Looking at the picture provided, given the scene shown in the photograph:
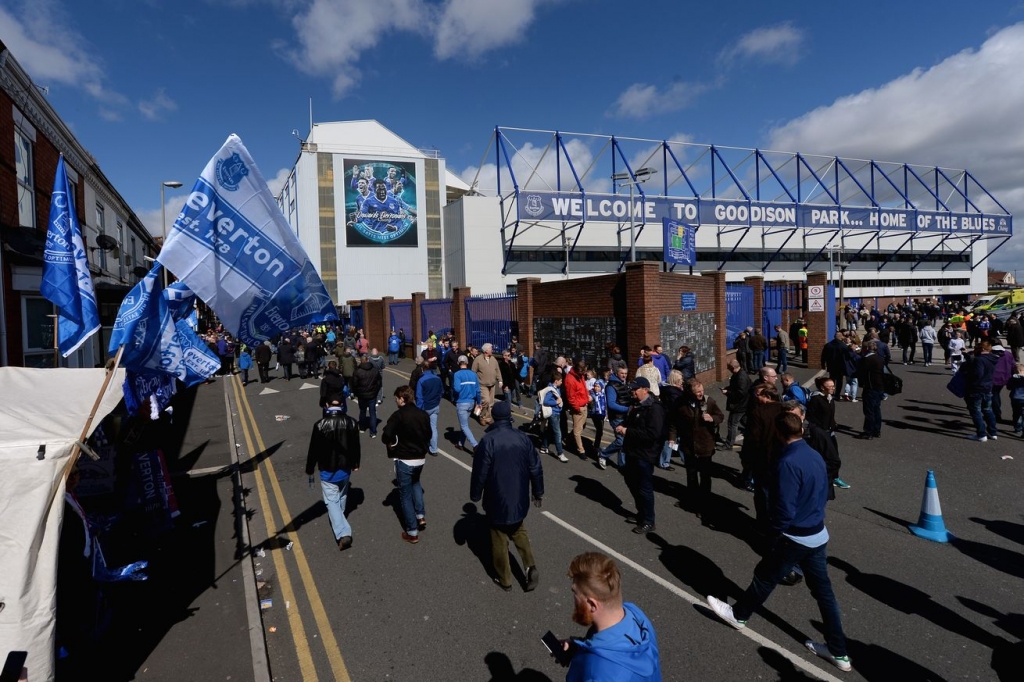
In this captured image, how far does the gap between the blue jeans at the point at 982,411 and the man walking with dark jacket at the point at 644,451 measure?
7332 millimetres

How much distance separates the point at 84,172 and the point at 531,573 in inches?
774

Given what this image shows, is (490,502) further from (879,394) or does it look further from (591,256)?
(591,256)

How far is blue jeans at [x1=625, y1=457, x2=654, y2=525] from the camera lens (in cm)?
633

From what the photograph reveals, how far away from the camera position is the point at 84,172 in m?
17.0

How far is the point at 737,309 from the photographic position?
20.6 m

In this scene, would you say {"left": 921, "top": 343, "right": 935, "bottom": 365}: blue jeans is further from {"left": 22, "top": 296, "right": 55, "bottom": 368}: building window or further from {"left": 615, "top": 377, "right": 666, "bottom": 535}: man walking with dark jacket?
{"left": 22, "top": 296, "right": 55, "bottom": 368}: building window

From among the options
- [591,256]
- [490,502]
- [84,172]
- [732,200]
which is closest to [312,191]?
[591,256]

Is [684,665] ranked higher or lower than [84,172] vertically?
lower

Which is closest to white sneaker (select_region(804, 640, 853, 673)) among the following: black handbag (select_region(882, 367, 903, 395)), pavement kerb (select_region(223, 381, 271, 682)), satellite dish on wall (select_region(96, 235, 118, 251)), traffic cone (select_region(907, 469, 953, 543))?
traffic cone (select_region(907, 469, 953, 543))

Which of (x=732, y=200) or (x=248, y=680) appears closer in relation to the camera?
(x=248, y=680)

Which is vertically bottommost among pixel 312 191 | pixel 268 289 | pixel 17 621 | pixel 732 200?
pixel 17 621

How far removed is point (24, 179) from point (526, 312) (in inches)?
527

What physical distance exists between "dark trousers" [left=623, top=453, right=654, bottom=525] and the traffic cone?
3.08 m

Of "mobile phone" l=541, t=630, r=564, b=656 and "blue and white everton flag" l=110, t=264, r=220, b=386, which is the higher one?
"blue and white everton flag" l=110, t=264, r=220, b=386
